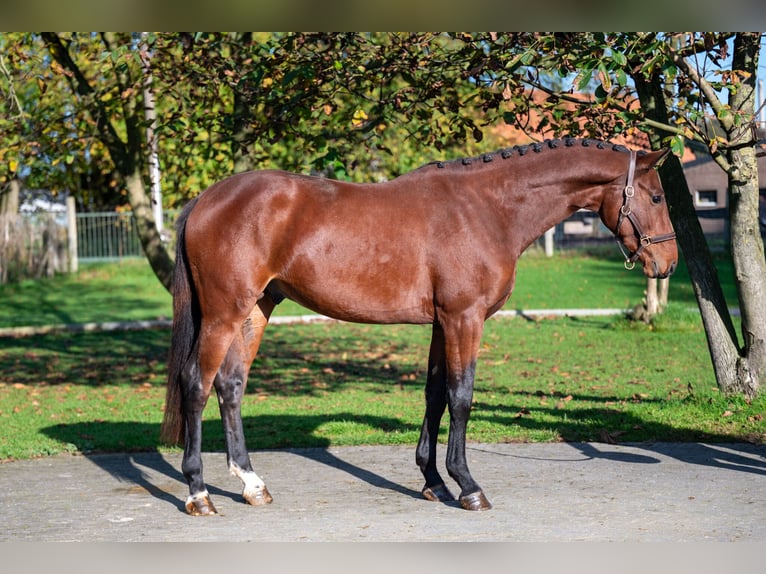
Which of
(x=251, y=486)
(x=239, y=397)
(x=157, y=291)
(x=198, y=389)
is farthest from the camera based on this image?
(x=157, y=291)

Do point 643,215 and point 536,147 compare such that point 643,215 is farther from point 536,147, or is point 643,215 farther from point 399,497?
point 399,497

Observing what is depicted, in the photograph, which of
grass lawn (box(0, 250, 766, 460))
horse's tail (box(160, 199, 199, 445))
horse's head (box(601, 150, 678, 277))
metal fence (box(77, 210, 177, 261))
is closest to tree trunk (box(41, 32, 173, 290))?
grass lawn (box(0, 250, 766, 460))

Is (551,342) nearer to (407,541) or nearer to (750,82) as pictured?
(750,82)

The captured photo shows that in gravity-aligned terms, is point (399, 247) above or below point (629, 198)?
below

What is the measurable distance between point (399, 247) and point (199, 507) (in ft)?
7.25

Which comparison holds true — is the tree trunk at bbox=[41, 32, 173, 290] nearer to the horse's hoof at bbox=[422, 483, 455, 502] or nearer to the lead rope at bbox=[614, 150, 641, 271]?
the horse's hoof at bbox=[422, 483, 455, 502]

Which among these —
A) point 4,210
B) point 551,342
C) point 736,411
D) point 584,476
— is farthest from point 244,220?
point 4,210

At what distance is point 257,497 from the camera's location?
21.9 ft

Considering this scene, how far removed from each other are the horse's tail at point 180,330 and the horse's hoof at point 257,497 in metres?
0.66

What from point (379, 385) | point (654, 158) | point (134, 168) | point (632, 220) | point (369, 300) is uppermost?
point (134, 168)

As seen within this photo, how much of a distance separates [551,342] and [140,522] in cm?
1045

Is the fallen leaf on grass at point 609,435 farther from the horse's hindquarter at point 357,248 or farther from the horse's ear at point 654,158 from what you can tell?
the horse's ear at point 654,158

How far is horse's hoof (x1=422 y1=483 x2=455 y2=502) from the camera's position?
6.71 metres

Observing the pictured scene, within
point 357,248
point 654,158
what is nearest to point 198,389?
point 357,248
